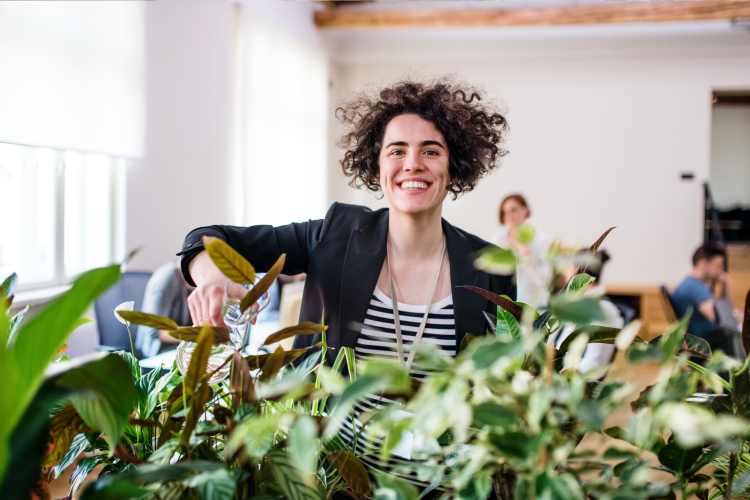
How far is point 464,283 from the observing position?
1.45 meters

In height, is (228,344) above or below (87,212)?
below

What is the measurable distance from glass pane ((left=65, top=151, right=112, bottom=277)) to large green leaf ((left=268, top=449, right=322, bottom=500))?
4.19 m

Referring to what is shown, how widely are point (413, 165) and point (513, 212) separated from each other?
434 cm

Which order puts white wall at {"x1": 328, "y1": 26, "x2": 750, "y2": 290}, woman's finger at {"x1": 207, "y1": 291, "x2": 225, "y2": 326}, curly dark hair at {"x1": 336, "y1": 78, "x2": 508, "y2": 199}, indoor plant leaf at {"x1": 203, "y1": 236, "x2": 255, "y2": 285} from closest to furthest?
indoor plant leaf at {"x1": 203, "y1": 236, "x2": 255, "y2": 285}
woman's finger at {"x1": 207, "y1": 291, "x2": 225, "y2": 326}
curly dark hair at {"x1": 336, "y1": 78, "x2": 508, "y2": 199}
white wall at {"x1": 328, "y1": 26, "x2": 750, "y2": 290}

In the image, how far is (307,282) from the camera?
1532 mm

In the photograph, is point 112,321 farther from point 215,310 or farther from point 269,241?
point 215,310

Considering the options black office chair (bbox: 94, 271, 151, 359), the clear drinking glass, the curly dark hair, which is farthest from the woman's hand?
black office chair (bbox: 94, 271, 151, 359)

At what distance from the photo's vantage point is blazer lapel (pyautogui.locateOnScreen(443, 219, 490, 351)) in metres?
1.40

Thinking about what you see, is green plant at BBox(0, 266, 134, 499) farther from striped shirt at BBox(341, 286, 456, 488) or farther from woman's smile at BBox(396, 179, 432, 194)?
woman's smile at BBox(396, 179, 432, 194)

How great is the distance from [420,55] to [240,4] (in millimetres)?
3442

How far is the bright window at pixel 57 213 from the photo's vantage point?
3682mm

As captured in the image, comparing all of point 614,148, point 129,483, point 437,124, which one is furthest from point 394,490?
point 614,148

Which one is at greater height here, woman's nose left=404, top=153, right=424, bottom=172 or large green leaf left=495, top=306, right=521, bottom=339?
woman's nose left=404, top=153, right=424, bottom=172

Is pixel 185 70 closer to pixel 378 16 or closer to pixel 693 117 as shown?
pixel 378 16
